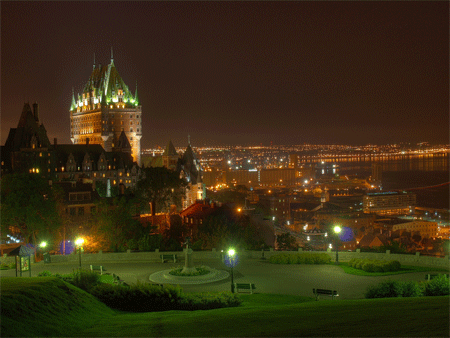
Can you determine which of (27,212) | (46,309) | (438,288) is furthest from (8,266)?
(438,288)

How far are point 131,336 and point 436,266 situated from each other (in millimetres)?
18479

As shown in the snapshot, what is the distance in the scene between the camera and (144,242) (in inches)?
1233

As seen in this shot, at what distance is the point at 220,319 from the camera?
12547 millimetres

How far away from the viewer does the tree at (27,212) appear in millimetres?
33875

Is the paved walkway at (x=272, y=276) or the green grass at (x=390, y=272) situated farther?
the green grass at (x=390, y=272)

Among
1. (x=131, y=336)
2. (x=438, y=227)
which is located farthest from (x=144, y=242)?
(x=438, y=227)

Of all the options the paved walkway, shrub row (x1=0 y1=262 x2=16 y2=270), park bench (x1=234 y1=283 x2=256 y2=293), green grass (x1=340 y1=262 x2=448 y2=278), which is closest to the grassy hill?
park bench (x1=234 y1=283 x2=256 y2=293)

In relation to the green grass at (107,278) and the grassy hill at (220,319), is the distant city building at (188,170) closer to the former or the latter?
the green grass at (107,278)

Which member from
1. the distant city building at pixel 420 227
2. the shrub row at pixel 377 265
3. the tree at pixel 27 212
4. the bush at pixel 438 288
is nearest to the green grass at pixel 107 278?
the shrub row at pixel 377 265

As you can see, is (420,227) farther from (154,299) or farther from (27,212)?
(154,299)

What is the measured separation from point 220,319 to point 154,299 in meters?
4.39

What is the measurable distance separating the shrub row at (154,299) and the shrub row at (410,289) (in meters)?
5.21

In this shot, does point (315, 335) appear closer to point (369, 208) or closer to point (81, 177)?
point (81, 177)

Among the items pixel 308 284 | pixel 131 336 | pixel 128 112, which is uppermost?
pixel 128 112
